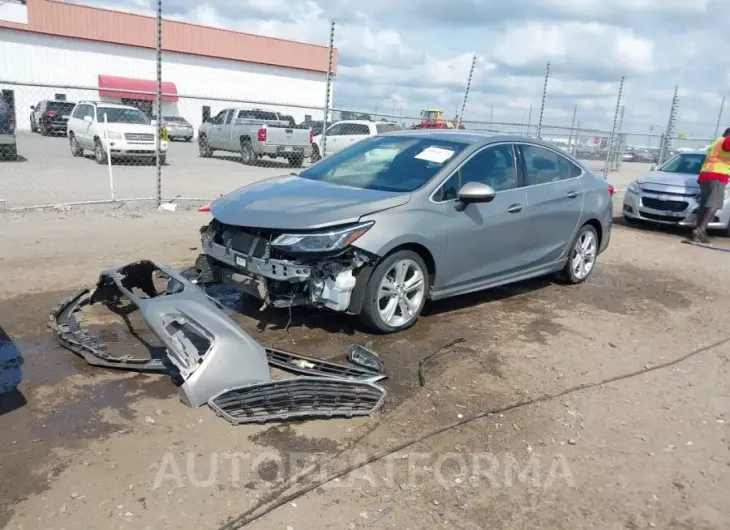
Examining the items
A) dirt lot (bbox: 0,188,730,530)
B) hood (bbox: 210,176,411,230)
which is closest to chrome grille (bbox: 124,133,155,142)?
dirt lot (bbox: 0,188,730,530)

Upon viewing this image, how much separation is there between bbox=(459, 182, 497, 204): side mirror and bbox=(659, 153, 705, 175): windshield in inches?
324

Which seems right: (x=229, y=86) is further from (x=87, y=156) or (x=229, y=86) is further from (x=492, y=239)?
(x=492, y=239)

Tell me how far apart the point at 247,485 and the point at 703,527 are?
220 cm

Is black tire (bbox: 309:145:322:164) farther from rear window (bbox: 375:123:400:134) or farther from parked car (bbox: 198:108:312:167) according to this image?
rear window (bbox: 375:123:400:134)

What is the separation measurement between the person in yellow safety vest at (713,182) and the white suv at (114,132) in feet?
39.7

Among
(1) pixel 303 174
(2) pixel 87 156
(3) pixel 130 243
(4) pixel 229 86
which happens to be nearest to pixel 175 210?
(3) pixel 130 243

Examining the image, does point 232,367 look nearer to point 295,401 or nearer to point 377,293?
point 295,401

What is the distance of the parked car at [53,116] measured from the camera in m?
25.9

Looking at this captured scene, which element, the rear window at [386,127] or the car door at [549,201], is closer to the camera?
the car door at [549,201]

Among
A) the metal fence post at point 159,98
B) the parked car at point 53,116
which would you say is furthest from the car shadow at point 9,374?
the parked car at point 53,116

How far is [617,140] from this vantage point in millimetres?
22859

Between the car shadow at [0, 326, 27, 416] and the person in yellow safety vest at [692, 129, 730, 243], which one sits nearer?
the car shadow at [0, 326, 27, 416]

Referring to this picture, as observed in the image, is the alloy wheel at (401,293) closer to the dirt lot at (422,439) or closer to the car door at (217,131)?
the dirt lot at (422,439)

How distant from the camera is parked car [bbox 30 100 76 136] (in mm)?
25859
